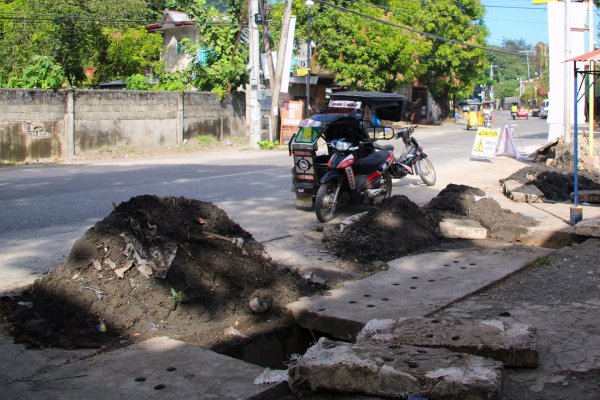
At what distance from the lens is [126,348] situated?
4609mm

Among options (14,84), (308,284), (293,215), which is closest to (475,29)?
(14,84)

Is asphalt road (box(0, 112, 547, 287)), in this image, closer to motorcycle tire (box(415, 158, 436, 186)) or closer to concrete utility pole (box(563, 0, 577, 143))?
motorcycle tire (box(415, 158, 436, 186))

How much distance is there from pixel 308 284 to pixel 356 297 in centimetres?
65

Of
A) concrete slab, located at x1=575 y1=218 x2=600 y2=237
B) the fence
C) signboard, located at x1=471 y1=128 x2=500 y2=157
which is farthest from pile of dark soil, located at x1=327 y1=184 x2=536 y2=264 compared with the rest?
the fence

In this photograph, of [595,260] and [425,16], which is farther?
[425,16]

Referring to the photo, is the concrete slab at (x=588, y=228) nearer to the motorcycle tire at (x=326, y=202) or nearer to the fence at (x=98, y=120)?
the motorcycle tire at (x=326, y=202)

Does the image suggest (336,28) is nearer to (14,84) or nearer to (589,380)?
(14,84)

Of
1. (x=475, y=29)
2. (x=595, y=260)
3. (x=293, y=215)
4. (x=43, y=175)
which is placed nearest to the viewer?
(x=595, y=260)

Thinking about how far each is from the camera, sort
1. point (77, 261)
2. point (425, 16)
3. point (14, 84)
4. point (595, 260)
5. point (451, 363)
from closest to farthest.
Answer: point (451, 363), point (77, 261), point (595, 260), point (14, 84), point (425, 16)

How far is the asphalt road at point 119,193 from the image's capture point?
8023 millimetres

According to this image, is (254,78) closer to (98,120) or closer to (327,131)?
(98,120)

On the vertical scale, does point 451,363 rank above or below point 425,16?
below

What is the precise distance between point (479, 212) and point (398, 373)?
5753 millimetres

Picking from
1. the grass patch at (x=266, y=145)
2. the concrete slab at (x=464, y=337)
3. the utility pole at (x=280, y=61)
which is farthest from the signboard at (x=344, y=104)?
the utility pole at (x=280, y=61)
